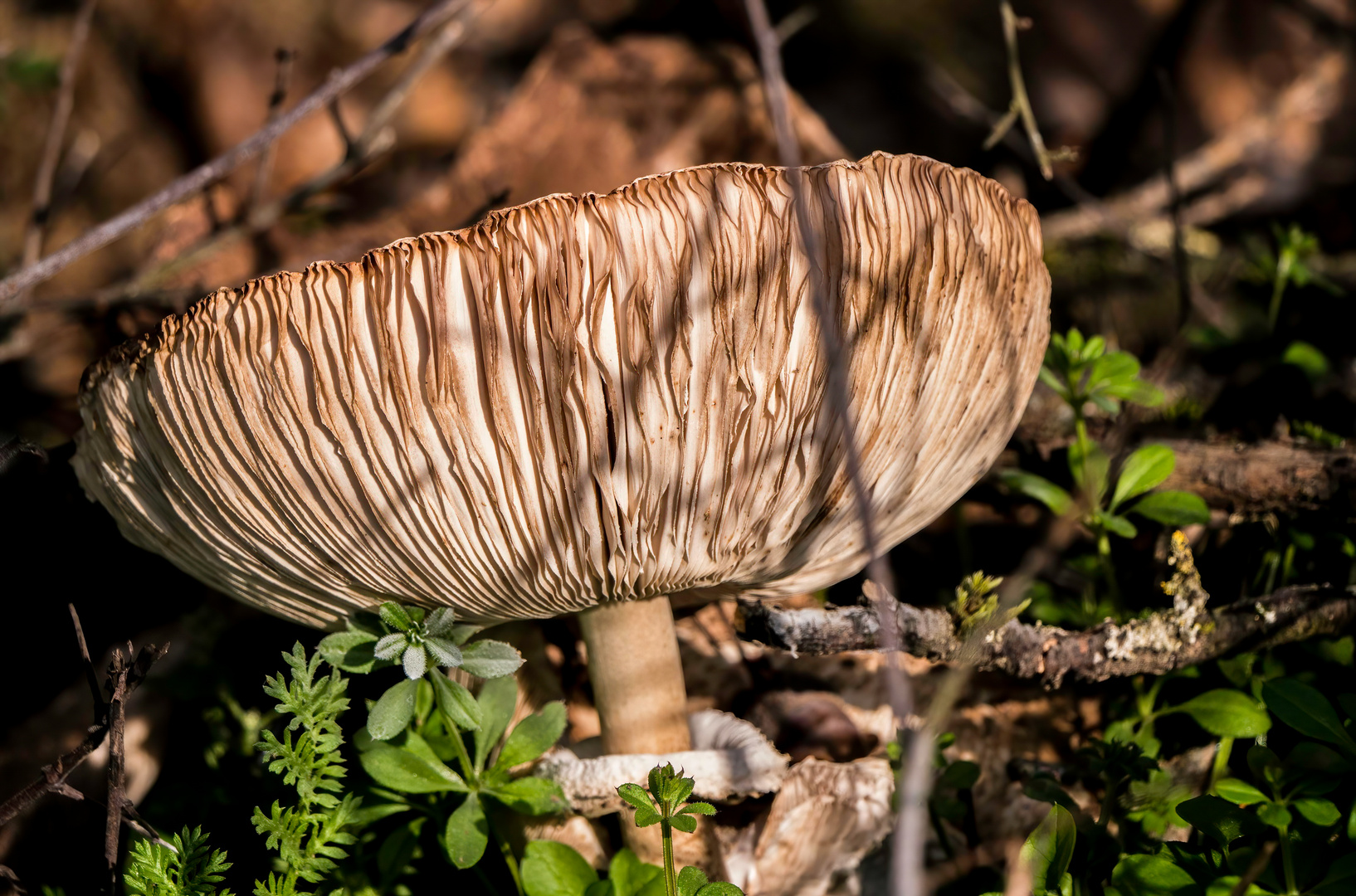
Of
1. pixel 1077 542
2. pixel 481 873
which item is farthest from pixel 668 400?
pixel 1077 542

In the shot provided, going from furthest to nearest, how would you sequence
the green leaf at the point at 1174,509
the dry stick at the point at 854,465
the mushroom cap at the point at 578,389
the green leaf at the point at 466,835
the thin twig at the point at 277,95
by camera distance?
the thin twig at the point at 277,95
the green leaf at the point at 1174,509
the green leaf at the point at 466,835
the mushroom cap at the point at 578,389
the dry stick at the point at 854,465

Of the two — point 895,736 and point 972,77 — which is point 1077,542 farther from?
point 972,77

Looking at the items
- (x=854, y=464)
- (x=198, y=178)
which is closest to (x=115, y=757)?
(x=198, y=178)

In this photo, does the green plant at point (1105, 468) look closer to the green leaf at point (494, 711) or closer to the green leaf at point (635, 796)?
the green leaf at point (635, 796)

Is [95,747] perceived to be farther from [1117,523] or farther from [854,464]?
[1117,523]

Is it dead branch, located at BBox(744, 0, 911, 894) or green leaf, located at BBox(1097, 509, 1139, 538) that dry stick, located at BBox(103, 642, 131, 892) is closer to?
dead branch, located at BBox(744, 0, 911, 894)

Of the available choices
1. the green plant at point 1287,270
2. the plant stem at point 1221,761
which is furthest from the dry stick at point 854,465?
the green plant at point 1287,270

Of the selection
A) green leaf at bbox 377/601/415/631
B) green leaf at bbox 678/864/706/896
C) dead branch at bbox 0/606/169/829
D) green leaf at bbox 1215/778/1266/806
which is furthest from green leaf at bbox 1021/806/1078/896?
dead branch at bbox 0/606/169/829
